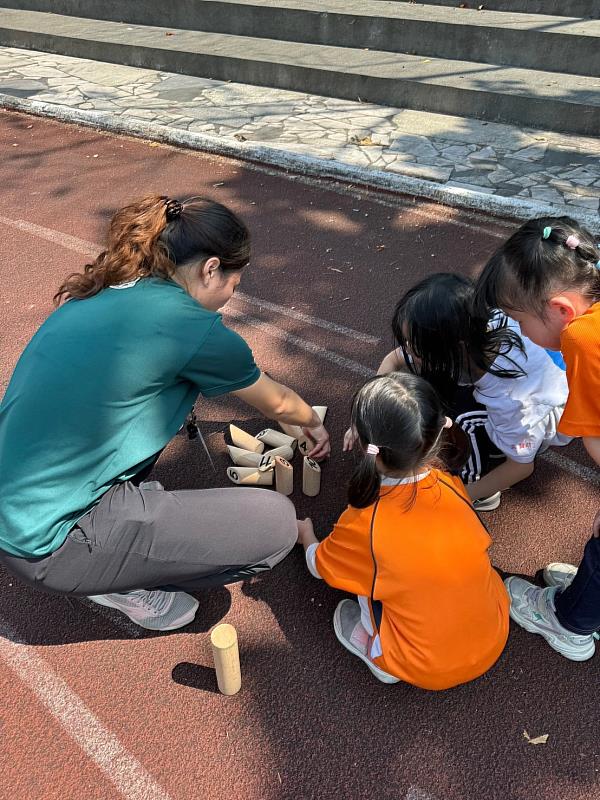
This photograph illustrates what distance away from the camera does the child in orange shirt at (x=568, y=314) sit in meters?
1.99

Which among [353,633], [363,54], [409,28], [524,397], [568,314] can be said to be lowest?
[353,633]

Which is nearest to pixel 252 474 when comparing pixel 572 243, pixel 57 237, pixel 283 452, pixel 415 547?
pixel 283 452

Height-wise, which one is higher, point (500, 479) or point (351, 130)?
point (351, 130)

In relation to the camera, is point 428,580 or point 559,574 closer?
point 428,580

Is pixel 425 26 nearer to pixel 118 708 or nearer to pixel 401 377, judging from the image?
pixel 401 377

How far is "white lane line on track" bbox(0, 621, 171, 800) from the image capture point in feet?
7.32

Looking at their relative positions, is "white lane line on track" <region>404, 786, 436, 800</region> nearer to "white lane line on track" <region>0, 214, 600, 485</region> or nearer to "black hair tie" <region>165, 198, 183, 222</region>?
"white lane line on track" <region>0, 214, 600, 485</region>

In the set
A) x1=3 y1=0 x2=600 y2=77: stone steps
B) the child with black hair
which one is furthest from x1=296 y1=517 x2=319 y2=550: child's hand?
x1=3 y1=0 x2=600 y2=77: stone steps

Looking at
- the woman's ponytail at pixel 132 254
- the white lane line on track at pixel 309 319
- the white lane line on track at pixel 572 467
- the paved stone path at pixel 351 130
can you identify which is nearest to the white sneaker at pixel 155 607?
the woman's ponytail at pixel 132 254

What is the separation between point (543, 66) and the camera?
309 inches

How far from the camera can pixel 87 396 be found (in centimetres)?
207

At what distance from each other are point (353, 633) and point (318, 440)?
0.88m

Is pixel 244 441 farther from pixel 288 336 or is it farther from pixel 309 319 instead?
pixel 309 319

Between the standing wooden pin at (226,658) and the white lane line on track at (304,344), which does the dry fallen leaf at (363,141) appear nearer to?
the white lane line on track at (304,344)
